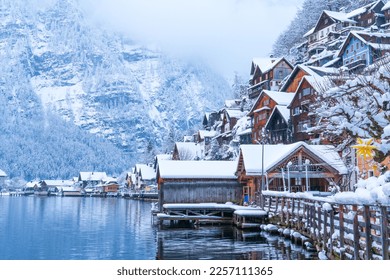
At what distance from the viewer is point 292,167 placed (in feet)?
120

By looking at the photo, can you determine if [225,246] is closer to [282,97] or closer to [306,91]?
[306,91]

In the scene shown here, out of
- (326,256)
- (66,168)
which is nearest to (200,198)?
(326,256)

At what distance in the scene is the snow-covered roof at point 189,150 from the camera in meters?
84.0

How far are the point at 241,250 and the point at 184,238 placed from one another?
6539 mm

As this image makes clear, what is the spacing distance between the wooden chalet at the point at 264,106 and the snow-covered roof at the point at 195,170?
14551 mm

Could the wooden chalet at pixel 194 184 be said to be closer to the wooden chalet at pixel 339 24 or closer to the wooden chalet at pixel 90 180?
the wooden chalet at pixel 339 24

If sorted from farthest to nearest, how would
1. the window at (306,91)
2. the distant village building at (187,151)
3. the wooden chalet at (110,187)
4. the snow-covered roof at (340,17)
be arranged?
the wooden chalet at (110,187) < the distant village building at (187,151) < the snow-covered roof at (340,17) < the window at (306,91)

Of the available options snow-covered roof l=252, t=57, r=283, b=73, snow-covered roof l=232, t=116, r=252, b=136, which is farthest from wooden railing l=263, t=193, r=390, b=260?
snow-covered roof l=252, t=57, r=283, b=73

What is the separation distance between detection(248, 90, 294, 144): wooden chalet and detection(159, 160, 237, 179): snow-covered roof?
1455cm

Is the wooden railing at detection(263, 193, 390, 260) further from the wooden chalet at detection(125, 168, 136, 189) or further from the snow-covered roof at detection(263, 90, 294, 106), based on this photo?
the wooden chalet at detection(125, 168, 136, 189)

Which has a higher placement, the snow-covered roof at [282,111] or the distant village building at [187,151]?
the snow-covered roof at [282,111]

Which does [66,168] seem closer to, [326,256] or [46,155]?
[46,155]

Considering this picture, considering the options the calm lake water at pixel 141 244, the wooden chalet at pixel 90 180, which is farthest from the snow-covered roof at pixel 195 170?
the wooden chalet at pixel 90 180

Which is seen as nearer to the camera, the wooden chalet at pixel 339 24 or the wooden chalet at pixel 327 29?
the wooden chalet at pixel 339 24
